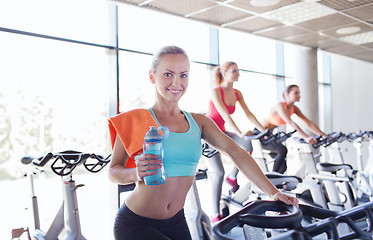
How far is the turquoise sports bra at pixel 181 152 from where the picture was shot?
4.38 feet

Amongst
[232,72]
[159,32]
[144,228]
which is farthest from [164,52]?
[159,32]

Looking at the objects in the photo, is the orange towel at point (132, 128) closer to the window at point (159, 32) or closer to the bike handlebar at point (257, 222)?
the bike handlebar at point (257, 222)

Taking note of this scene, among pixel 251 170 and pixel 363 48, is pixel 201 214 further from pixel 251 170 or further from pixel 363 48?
pixel 363 48

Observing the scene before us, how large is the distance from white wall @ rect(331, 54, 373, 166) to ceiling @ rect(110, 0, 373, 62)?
93.7 inches

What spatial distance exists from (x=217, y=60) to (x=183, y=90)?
429 cm

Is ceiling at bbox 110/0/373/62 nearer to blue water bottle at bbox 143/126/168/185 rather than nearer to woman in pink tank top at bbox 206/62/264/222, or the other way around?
woman in pink tank top at bbox 206/62/264/222

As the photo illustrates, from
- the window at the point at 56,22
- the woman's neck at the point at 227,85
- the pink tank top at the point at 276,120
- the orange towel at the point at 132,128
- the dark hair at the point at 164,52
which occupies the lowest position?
the orange towel at the point at 132,128

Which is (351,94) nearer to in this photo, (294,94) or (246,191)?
(294,94)

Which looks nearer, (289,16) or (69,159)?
(69,159)

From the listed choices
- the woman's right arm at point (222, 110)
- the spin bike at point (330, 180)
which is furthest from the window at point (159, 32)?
the spin bike at point (330, 180)

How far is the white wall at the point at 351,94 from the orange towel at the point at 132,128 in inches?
343

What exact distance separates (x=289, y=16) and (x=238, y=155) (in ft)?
13.5

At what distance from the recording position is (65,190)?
2.41 meters

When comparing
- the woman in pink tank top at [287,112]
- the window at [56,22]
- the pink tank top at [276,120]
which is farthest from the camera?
the pink tank top at [276,120]
